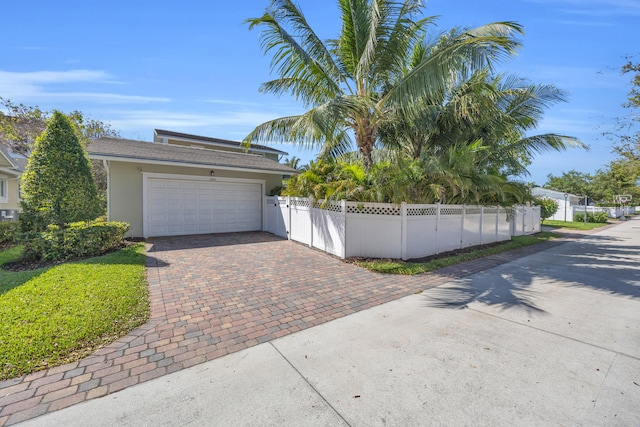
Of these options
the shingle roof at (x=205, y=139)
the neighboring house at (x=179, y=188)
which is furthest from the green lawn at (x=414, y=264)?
the shingle roof at (x=205, y=139)

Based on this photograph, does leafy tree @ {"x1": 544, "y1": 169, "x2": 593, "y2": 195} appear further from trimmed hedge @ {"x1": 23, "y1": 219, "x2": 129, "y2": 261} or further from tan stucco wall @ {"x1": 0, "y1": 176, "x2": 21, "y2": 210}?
tan stucco wall @ {"x1": 0, "y1": 176, "x2": 21, "y2": 210}

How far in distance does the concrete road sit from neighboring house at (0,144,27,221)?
15058mm

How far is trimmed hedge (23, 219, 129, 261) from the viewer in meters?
6.66

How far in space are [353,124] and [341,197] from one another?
93.4 inches

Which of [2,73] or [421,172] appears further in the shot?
[2,73]

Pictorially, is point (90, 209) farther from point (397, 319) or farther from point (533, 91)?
point (533, 91)

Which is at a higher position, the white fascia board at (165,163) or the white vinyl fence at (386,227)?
the white fascia board at (165,163)

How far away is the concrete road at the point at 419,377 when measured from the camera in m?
2.18

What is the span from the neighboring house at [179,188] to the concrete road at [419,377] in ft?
30.6

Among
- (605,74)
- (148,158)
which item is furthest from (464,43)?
(605,74)

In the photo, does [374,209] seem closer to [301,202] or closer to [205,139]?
[301,202]

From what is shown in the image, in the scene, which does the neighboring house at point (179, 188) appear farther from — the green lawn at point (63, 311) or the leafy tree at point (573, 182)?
the leafy tree at point (573, 182)

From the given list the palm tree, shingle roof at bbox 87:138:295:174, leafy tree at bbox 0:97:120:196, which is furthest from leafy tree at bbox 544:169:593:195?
leafy tree at bbox 0:97:120:196

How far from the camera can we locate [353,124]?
329 inches
